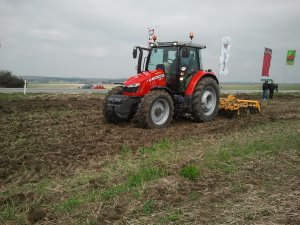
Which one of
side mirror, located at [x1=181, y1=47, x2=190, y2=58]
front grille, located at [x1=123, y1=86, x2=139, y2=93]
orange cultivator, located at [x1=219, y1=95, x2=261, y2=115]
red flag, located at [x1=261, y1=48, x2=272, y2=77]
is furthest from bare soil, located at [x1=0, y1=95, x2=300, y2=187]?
red flag, located at [x1=261, y1=48, x2=272, y2=77]

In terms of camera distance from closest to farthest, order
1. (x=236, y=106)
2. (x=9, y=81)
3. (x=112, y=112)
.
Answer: (x=112, y=112)
(x=236, y=106)
(x=9, y=81)

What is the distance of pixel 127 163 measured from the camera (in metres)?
6.46

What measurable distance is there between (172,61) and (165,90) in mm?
871

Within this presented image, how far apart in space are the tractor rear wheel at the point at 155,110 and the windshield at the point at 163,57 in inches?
39.2

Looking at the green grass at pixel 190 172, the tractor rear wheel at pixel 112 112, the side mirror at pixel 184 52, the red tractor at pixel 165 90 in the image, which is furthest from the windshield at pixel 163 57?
the green grass at pixel 190 172

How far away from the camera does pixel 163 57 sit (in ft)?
35.2

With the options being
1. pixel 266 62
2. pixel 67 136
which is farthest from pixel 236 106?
pixel 266 62

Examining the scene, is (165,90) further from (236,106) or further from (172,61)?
(236,106)

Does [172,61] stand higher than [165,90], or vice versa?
[172,61]

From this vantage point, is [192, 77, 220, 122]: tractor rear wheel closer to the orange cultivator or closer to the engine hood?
the orange cultivator

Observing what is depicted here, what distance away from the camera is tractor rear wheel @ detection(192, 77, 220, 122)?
10.8 meters

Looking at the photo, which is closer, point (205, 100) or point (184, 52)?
point (184, 52)

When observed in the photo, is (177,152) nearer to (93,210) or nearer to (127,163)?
(127,163)

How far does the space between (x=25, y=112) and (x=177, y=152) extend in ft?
26.0
